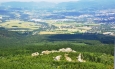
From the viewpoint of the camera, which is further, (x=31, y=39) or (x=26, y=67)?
(x=31, y=39)

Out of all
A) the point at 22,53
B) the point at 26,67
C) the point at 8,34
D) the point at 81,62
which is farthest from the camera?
the point at 8,34

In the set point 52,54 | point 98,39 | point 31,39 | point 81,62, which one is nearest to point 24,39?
point 31,39

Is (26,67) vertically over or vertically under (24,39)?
over

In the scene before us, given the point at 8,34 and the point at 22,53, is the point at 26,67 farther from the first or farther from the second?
the point at 8,34

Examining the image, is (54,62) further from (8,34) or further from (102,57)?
(8,34)

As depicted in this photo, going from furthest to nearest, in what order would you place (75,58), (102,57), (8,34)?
1. (8,34)
2. (102,57)
3. (75,58)

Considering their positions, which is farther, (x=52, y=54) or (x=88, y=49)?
(x=88, y=49)

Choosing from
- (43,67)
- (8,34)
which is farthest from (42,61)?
(8,34)

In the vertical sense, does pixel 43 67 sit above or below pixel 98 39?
above

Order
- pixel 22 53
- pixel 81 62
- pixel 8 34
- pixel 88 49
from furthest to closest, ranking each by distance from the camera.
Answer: pixel 8 34, pixel 88 49, pixel 22 53, pixel 81 62
